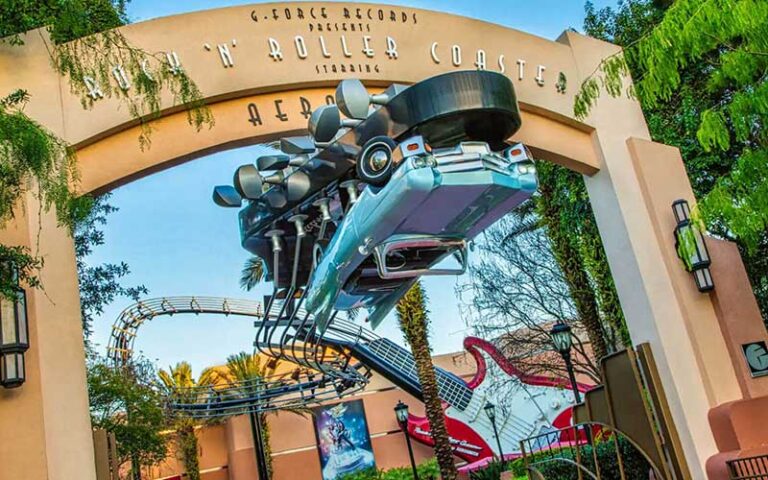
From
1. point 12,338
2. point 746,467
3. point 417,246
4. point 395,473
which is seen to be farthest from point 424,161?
point 395,473

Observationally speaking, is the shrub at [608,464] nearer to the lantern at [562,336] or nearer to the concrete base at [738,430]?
the concrete base at [738,430]

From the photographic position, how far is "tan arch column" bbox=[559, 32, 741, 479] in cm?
851

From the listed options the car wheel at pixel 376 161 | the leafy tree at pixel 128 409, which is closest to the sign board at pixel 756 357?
the car wheel at pixel 376 161

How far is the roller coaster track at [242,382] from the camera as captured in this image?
41.9 feet

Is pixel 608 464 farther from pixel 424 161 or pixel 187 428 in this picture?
Result: pixel 187 428

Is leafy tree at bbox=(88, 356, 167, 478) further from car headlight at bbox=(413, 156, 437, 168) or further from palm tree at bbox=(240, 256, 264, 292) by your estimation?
car headlight at bbox=(413, 156, 437, 168)

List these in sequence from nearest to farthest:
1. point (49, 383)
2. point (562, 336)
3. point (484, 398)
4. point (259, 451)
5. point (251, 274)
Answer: point (49, 383) < point (562, 336) < point (259, 451) < point (251, 274) < point (484, 398)

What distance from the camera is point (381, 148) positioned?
596cm

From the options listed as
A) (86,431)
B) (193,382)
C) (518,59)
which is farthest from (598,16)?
(193,382)

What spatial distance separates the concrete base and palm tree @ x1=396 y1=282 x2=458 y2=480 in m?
8.39

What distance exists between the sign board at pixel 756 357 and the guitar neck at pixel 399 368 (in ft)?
48.2

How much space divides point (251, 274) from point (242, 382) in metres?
6.71

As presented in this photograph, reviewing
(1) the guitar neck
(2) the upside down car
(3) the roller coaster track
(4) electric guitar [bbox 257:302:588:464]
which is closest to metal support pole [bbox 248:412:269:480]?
(3) the roller coaster track

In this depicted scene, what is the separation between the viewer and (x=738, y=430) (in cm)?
810
